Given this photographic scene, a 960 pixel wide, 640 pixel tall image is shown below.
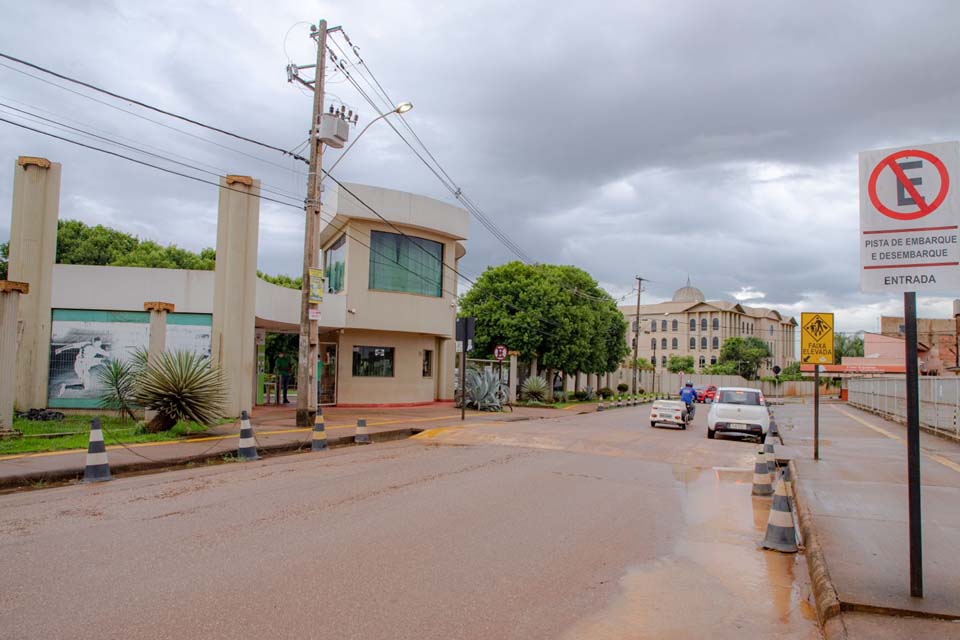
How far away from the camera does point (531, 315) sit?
128ft

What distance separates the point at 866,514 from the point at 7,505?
401 inches

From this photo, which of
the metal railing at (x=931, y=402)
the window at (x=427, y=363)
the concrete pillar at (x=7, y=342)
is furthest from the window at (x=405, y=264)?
the metal railing at (x=931, y=402)

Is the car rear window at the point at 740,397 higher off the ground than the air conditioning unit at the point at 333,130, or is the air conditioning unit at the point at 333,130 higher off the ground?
the air conditioning unit at the point at 333,130

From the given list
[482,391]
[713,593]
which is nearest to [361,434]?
[713,593]

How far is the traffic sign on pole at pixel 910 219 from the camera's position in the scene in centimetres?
527

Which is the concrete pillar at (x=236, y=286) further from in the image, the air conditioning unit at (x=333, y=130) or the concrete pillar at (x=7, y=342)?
the concrete pillar at (x=7, y=342)

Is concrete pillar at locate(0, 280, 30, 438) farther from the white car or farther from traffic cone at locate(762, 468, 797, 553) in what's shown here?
the white car

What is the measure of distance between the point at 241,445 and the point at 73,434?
4016 mm

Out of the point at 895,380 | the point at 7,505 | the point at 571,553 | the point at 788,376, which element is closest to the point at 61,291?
the point at 7,505

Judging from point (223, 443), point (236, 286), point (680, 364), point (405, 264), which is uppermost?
point (405, 264)

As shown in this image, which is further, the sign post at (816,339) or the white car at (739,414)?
the white car at (739,414)

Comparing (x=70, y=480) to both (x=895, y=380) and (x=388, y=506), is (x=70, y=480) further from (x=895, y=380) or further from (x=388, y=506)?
(x=895, y=380)

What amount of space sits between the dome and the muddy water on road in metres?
115

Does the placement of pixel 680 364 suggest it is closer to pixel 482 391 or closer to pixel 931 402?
pixel 482 391
